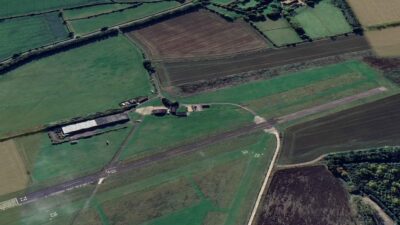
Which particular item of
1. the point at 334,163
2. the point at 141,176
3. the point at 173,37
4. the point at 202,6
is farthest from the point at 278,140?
A: the point at 202,6

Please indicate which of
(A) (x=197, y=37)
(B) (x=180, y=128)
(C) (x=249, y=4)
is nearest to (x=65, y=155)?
(B) (x=180, y=128)

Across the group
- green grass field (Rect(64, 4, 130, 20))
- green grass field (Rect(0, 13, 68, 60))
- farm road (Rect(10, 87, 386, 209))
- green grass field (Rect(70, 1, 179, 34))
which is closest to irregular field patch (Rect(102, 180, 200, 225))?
farm road (Rect(10, 87, 386, 209))

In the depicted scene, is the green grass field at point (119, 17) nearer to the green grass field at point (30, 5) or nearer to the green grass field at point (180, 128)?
the green grass field at point (30, 5)

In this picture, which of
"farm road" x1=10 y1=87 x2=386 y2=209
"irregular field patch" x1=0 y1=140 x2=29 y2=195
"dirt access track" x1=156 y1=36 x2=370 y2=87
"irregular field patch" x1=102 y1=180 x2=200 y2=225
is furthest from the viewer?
"dirt access track" x1=156 y1=36 x2=370 y2=87

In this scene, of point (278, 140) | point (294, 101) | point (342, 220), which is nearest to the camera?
point (342, 220)

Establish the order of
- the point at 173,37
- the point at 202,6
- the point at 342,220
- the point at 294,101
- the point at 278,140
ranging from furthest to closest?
the point at 202,6
the point at 173,37
the point at 294,101
the point at 278,140
the point at 342,220

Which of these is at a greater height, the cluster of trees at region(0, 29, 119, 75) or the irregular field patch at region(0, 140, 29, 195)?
the cluster of trees at region(0, 29, 119, 75)

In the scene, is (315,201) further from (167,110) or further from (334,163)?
(167,110)

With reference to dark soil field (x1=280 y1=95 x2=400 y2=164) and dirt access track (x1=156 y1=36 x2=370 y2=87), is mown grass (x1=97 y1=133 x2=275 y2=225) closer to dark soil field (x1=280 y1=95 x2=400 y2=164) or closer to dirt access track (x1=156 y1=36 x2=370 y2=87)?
dark soil field (x1=280 y1=95 x2=400 y2=164)
